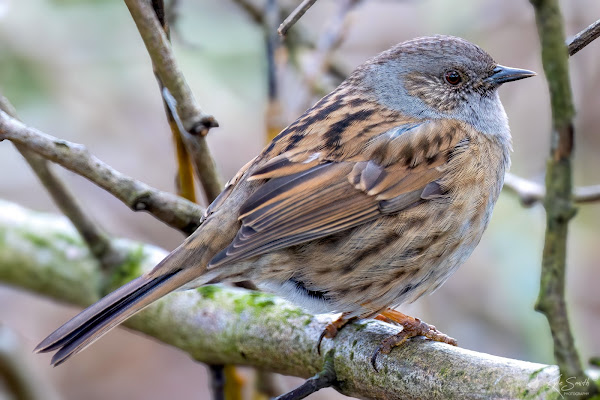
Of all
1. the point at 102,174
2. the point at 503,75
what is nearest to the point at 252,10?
the point at 503,75

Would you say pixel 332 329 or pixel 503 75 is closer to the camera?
pixel 332 329

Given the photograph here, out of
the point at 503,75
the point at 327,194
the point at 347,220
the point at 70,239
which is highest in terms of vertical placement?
the point at 503,75

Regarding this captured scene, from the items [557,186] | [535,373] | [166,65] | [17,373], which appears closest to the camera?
[557,186]

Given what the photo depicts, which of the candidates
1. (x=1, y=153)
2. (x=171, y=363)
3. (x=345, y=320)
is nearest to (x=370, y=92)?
(x=345, y=320)

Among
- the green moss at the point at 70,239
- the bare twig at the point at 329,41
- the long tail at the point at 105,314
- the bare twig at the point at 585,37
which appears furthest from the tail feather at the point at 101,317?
the bare twig at the point at 329,41

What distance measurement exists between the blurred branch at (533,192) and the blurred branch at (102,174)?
1517 mm

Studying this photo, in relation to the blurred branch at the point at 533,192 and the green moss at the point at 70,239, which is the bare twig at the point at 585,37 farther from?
the green moss at the point at 70,239

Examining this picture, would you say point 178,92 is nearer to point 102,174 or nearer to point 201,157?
point 201,157

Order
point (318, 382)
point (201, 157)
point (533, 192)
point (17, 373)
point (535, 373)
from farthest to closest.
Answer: point (17, 373), point (533, 192), point (201, 157), point (318, 382), point (535, 373)

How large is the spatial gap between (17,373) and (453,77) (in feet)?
8.90

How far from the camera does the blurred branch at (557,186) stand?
1621 mm

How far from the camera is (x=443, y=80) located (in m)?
3.42

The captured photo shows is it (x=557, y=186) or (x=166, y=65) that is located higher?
(x=166, y=65)

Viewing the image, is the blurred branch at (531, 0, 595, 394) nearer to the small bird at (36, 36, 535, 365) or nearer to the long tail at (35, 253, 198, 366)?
the small bird at (36, 36, 535, 365)
